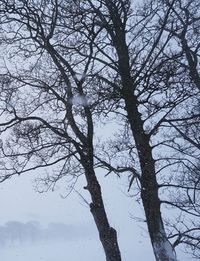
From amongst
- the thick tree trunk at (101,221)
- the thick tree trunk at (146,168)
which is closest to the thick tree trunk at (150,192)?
the thick tree trunk at (146,168)

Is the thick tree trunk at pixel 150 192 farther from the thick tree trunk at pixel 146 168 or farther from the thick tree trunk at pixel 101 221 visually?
the thick tree trunk at pixel 101 221

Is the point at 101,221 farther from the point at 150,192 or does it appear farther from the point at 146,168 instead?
the point at 146,168

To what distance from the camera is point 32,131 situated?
37.8 ft

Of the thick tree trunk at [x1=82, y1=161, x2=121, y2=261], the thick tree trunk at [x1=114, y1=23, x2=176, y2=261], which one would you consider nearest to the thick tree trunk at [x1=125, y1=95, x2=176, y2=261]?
the thick tree trunk at [x1=114, y1=23, x2=176, y2=261]

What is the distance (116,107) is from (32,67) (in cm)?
287

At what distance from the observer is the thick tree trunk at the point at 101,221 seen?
1045 cm

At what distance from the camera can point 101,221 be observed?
1075 cm

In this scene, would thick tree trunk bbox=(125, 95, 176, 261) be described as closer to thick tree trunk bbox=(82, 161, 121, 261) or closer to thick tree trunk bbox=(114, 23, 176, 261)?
thick tree trunk bbox=(114, 23, 176, 261)

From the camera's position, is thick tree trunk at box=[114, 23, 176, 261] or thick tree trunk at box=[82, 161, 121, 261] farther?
thick tree trunk at box=[82, 161, 121, 261]

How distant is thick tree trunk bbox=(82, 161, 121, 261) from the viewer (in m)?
10.4

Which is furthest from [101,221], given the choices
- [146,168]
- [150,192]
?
[146,168]

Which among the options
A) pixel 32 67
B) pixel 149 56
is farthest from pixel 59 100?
pixel 149 56

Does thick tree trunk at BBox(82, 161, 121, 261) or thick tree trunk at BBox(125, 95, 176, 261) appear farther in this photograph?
thick tree trunk at BBox(82, 161, 121, 261)

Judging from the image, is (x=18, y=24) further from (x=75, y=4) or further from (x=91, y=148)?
(x=91, y=148)
